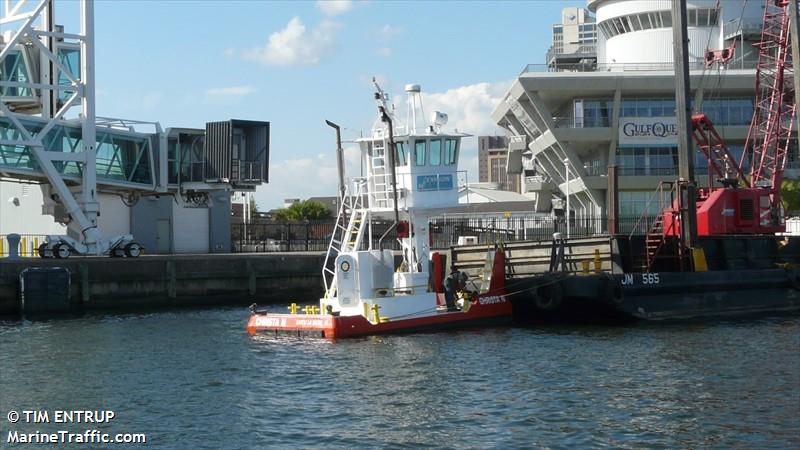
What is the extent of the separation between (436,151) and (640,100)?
4605cm

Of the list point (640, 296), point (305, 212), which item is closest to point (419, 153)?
point (640, 296)

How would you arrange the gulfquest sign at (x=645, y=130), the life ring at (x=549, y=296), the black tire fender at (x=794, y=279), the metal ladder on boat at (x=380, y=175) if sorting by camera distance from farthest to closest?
the gulfquest sign at (x=645, y=130), the black tire fender at (x=794, y=279), the life ring at (x=549, y=296), the metal ladder on boat at (x=380, y=175)

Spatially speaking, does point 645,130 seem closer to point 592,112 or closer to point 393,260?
point 592,112

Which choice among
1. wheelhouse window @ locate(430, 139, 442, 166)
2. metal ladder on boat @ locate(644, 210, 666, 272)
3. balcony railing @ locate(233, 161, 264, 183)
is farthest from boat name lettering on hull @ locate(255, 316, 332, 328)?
balcony railing @ locate(233, 161, 264, 183)

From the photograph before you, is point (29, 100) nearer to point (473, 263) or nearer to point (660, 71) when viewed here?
point (473, 263)

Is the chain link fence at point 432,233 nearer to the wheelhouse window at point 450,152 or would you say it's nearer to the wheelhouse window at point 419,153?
the wheelhouse window at point 450,152

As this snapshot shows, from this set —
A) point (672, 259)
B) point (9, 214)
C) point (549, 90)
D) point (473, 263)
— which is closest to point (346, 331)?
point (473, 263)

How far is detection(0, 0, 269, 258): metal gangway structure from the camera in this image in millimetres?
44219

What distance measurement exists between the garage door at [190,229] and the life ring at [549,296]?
2981cm

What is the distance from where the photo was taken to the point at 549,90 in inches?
2881

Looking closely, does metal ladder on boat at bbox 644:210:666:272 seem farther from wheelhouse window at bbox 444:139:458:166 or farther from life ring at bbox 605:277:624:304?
wheelhouse window at bbox 444:139:458:166

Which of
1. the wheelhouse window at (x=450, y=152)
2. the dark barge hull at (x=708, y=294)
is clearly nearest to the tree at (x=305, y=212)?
the dark barge hull at (x=708, y=294)

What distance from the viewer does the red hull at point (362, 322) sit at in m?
28.7

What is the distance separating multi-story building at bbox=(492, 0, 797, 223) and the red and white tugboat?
4167 cm
